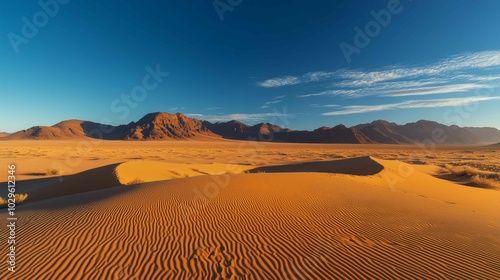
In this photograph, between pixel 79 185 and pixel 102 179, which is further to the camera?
pixel 102 179

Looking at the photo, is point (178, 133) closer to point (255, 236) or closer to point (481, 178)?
point (481, 178)

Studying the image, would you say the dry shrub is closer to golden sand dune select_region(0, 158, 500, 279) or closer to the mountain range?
golden sand dune select_region(0, 158, 500, 279)

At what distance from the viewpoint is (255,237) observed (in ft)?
21.0

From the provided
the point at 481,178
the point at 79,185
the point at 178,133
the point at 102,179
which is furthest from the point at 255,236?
the point at 178,133

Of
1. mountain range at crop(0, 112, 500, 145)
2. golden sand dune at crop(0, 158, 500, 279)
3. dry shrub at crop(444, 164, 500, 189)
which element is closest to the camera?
golden sand dune at crop(0, 158, 500, 279)

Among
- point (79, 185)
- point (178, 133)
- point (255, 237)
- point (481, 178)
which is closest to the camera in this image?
point (255, 237)

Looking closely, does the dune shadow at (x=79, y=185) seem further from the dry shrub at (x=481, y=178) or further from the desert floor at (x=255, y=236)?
the dry shrub at (x=481, y=178)

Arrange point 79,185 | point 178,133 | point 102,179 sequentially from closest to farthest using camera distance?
point 79,185 < point 102,179 < point 178,133

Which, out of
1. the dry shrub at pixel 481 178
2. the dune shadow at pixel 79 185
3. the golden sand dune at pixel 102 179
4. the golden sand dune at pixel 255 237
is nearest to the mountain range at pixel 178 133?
the dry shrub at pixel 481 178

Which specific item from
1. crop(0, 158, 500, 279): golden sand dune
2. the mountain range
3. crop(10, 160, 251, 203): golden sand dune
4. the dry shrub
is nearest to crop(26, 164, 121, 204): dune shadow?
crop(10, 160, 251, 203): golden sand dune

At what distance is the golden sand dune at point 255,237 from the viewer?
4.87 meters

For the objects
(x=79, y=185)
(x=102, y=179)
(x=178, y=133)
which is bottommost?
(x=79, y=185)

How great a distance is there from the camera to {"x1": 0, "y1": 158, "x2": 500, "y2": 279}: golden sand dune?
4.87 m

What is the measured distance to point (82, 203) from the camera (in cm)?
930
